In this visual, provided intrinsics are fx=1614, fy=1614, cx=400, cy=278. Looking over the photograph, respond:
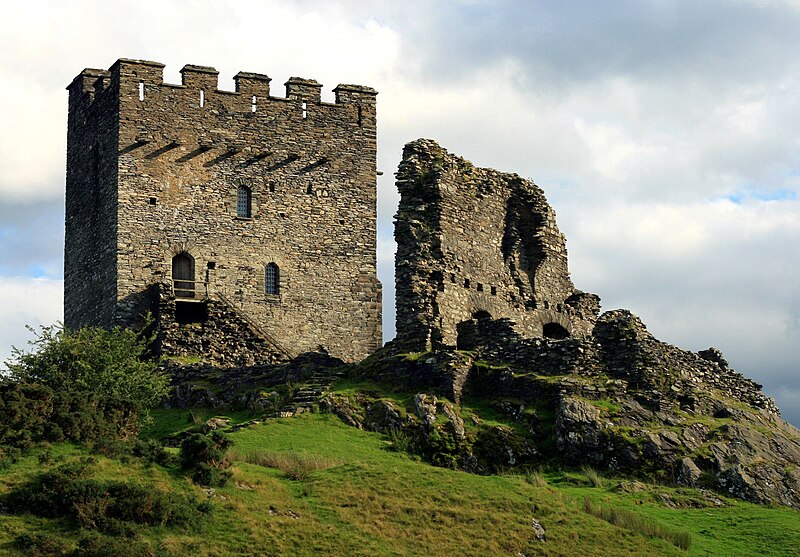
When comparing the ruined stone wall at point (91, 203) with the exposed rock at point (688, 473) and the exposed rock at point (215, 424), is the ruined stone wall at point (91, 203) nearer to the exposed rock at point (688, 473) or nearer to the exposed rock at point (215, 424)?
the exposed rock at point (215, 424)

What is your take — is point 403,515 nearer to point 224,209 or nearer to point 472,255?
point 472,255

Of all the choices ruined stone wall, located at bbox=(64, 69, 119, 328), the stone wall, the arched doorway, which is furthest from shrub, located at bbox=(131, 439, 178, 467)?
the arched doorway

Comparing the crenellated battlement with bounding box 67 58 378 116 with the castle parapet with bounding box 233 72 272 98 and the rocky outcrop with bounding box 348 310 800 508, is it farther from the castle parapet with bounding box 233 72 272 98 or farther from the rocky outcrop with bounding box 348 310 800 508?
the rocky outcrop with bounding box 348 310 800 508

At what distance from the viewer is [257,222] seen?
59.9m

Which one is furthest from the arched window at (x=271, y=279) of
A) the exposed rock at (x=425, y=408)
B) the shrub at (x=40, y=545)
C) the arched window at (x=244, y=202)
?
the shrub at (x=40, y=545)

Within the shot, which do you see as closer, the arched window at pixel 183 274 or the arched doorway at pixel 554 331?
the arched doorway at pixel 554 331

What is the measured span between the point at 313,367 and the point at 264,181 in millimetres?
12601

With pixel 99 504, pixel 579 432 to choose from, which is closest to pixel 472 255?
pixel 579 432

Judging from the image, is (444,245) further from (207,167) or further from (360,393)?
(207,167)

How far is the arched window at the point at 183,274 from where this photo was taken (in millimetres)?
58094

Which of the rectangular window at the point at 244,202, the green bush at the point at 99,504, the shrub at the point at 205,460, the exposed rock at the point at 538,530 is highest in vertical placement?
the rectangular window at the point at 244,202

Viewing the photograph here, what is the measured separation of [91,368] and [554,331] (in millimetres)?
18116

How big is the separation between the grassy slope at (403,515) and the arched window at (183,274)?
53.0 ft

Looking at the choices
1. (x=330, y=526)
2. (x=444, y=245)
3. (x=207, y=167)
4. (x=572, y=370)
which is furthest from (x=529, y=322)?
(x=330, y=526)
